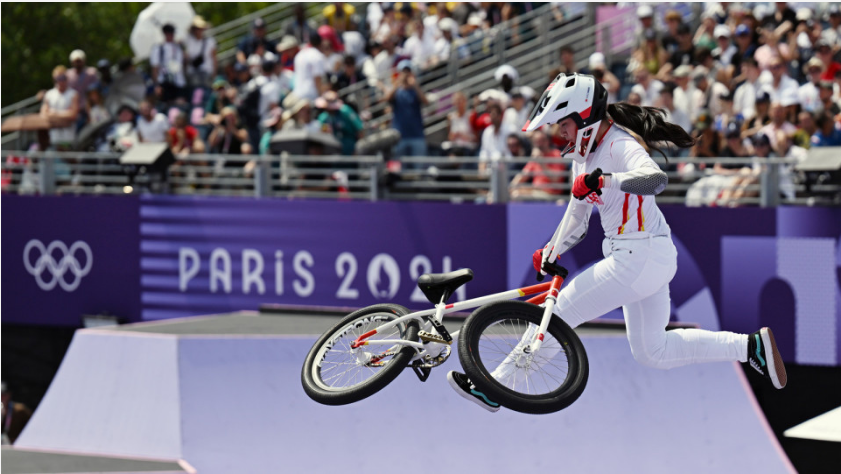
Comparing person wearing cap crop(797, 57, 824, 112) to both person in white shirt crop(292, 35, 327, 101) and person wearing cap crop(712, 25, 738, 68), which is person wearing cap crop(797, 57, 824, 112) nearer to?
person wearing cap crop(712, 25, 738, 68)

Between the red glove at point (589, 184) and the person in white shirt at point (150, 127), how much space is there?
12.0 m

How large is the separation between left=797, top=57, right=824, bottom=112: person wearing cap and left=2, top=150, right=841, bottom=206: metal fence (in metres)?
1.14

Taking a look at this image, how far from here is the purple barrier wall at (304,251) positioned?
1435 cm

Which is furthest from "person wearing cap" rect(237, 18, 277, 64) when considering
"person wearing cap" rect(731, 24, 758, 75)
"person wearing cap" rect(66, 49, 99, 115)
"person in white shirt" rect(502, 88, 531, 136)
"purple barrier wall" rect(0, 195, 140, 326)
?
"person wearing cap" rect(731, 24, 758, 75)

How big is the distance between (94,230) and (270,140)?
10.5 ft

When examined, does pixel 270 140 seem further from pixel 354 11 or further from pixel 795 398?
pixel 795 398

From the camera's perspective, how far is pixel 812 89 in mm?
13602

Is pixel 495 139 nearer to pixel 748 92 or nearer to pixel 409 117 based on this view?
pixel 409 117

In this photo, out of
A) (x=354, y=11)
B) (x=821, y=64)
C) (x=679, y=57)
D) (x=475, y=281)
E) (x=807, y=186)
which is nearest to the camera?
(x=807, y=186)

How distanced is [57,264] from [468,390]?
12.3 m

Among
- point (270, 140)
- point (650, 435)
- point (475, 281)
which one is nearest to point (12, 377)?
point (270, 140)

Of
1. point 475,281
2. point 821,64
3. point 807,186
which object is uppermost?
point 821,64

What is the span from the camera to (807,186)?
12.1m

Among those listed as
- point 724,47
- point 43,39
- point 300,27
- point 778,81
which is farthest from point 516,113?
point 43,39
